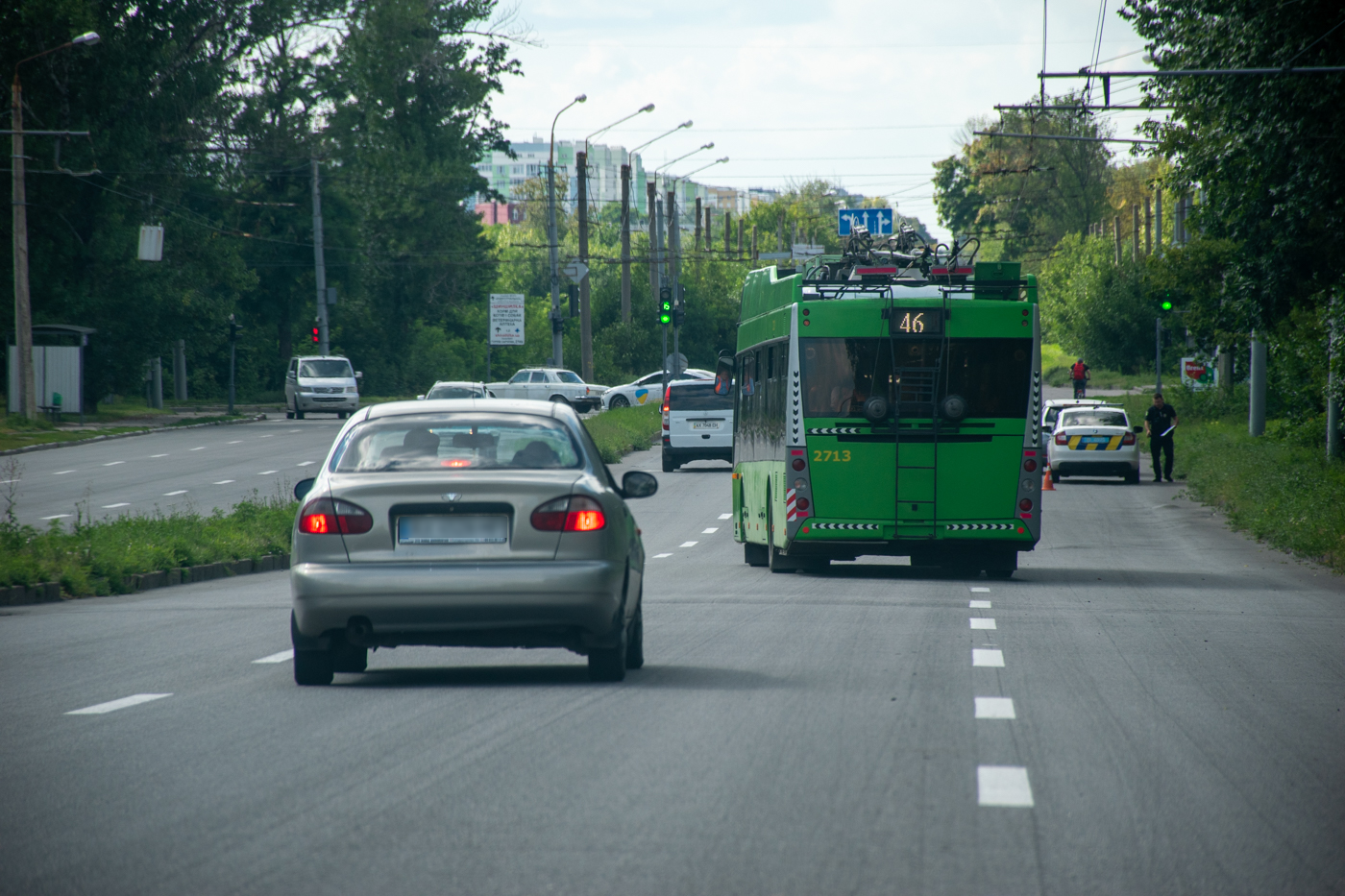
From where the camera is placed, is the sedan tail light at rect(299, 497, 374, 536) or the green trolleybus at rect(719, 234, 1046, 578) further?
the green trolleybus at rect(719, 234, 1046, 578)

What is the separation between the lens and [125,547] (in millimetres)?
19625

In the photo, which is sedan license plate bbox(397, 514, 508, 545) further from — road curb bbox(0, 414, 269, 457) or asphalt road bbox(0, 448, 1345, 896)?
road curb bbox(0, 414, 269, 457)

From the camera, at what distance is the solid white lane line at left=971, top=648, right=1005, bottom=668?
11.0 meters

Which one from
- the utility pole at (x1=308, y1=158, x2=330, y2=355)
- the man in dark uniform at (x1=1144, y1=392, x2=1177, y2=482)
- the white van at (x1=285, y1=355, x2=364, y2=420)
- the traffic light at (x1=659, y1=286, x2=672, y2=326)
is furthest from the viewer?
the utility pole at (x1=308, y1=158, x2=330, y2=355)

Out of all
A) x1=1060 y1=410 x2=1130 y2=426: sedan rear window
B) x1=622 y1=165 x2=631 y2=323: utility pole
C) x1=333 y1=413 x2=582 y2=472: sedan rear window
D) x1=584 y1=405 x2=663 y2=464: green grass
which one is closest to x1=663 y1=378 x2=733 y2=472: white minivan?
x1=584 y1=405 x2=663 y2=464: green grass

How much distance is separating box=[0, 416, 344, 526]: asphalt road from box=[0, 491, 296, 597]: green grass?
169 centimetres

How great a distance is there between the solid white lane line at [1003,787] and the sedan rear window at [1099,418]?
3257 centimetres

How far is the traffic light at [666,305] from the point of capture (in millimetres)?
52375

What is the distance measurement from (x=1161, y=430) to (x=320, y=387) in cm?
3113

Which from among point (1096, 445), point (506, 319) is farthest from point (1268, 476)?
point (506, 319)

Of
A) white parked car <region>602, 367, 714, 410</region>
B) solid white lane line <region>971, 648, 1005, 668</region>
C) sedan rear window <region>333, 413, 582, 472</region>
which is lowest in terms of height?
solid white lane line <region>971, 648, 1005, 668</region>

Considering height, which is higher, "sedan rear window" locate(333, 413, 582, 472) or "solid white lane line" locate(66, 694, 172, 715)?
"sedan rear window" locate(333, 413, 582, 472)

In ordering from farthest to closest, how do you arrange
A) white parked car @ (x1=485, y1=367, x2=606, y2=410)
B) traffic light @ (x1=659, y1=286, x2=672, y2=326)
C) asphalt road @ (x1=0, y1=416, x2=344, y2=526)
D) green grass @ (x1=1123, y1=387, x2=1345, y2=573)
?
white parked car @ (x1=485, y1=367, x2=606, y2=410), traffic light @ (x1=659, y1=286, x2=672, y2=326), asphalt road @ (x1=0, y1=416, x2=344, y2=526), green grass @ (x1=1123, y1=387, x2=1345, y2=573)

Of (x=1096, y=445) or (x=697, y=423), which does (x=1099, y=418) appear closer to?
(x=1096, y=445)
